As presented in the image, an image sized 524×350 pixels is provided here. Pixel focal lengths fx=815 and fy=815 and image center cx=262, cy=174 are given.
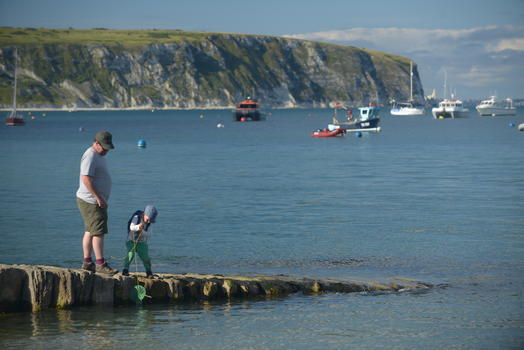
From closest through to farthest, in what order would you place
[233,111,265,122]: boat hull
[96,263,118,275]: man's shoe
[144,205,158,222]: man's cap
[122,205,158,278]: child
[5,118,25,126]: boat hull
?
1. [144,205,158,222]: man's cap
2. [122,205,158,278]: child
3. [96,263,118,275]: man's shoe
4. [5,118,25,126]: boat hull
5. [233,111,265,122]: boat hull

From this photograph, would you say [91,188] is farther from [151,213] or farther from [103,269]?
[103,269]

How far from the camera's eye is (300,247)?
25016mm

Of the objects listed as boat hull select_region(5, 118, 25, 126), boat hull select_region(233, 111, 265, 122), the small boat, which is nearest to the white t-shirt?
boat hull select_region(5, 118, 25, 126)

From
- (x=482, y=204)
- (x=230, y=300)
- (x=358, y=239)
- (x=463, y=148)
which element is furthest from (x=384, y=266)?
(x=463, y=148)

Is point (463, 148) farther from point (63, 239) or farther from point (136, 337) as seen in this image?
point (136, 337)

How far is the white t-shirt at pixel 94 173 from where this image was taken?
1482cm

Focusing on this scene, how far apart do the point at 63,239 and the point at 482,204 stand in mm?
18657

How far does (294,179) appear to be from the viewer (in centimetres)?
5047

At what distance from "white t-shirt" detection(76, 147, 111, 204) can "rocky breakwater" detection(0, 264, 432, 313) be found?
144 centimetres

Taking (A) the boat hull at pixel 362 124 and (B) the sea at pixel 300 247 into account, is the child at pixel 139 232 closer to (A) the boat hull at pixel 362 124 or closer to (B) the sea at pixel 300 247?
(B) the sea at pixel 300 247

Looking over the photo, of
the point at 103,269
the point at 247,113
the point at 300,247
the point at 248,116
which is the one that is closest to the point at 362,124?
the point at 247,113

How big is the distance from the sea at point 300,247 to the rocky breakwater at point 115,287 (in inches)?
10.3

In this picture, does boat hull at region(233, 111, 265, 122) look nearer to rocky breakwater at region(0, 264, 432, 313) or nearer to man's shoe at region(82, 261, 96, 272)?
rocky breakwater at region(0, 264, 432, 313)

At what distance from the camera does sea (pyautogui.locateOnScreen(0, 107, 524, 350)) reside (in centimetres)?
1424
